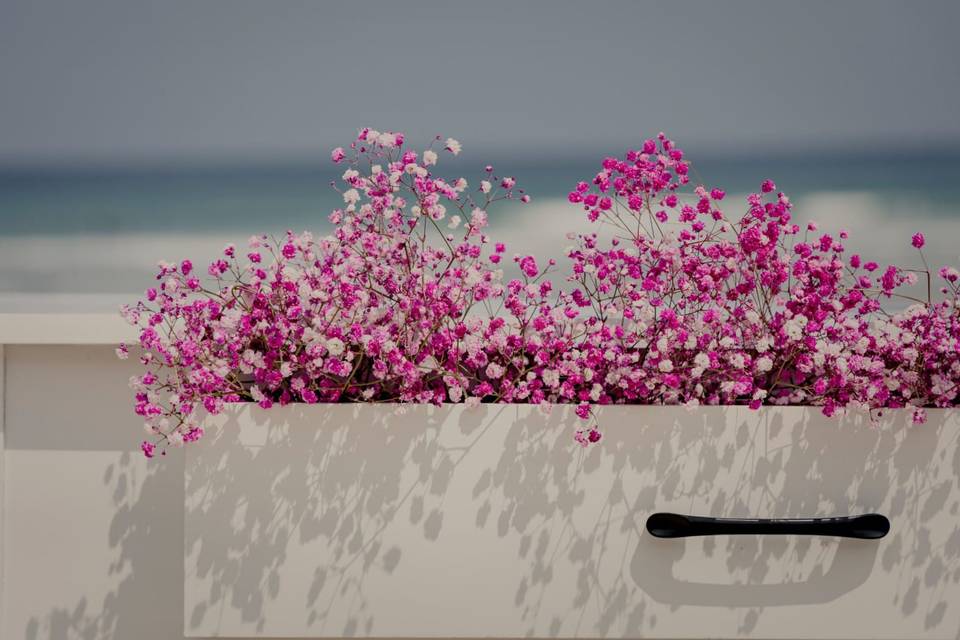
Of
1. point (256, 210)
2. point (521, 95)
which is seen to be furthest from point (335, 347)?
point (256, 210)

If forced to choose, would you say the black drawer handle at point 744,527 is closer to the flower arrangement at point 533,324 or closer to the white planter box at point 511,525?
the white planter box at point 511,525

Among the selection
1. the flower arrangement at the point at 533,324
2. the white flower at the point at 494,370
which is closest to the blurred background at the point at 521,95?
the flower arrangement at the point at 533,324

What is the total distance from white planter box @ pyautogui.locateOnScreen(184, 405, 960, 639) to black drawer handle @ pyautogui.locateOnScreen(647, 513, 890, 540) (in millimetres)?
19

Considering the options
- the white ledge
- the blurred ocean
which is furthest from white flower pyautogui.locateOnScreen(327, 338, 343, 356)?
the blurred ocean

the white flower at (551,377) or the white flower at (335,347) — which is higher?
the white flower at (335,347)

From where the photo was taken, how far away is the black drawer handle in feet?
2.63

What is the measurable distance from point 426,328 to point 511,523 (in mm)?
238

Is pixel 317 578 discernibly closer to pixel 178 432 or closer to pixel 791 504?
pixel 178 432

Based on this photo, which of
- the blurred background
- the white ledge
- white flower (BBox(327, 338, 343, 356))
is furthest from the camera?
the blurred background

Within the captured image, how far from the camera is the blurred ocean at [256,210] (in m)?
1.97

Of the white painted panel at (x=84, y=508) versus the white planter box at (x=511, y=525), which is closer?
the white planter box at (x=511, y=525)

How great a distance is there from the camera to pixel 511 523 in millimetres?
822

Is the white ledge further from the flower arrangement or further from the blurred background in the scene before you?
the blurred background

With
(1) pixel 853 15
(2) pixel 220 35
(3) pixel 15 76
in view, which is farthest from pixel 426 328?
(3) pixel 15 76
